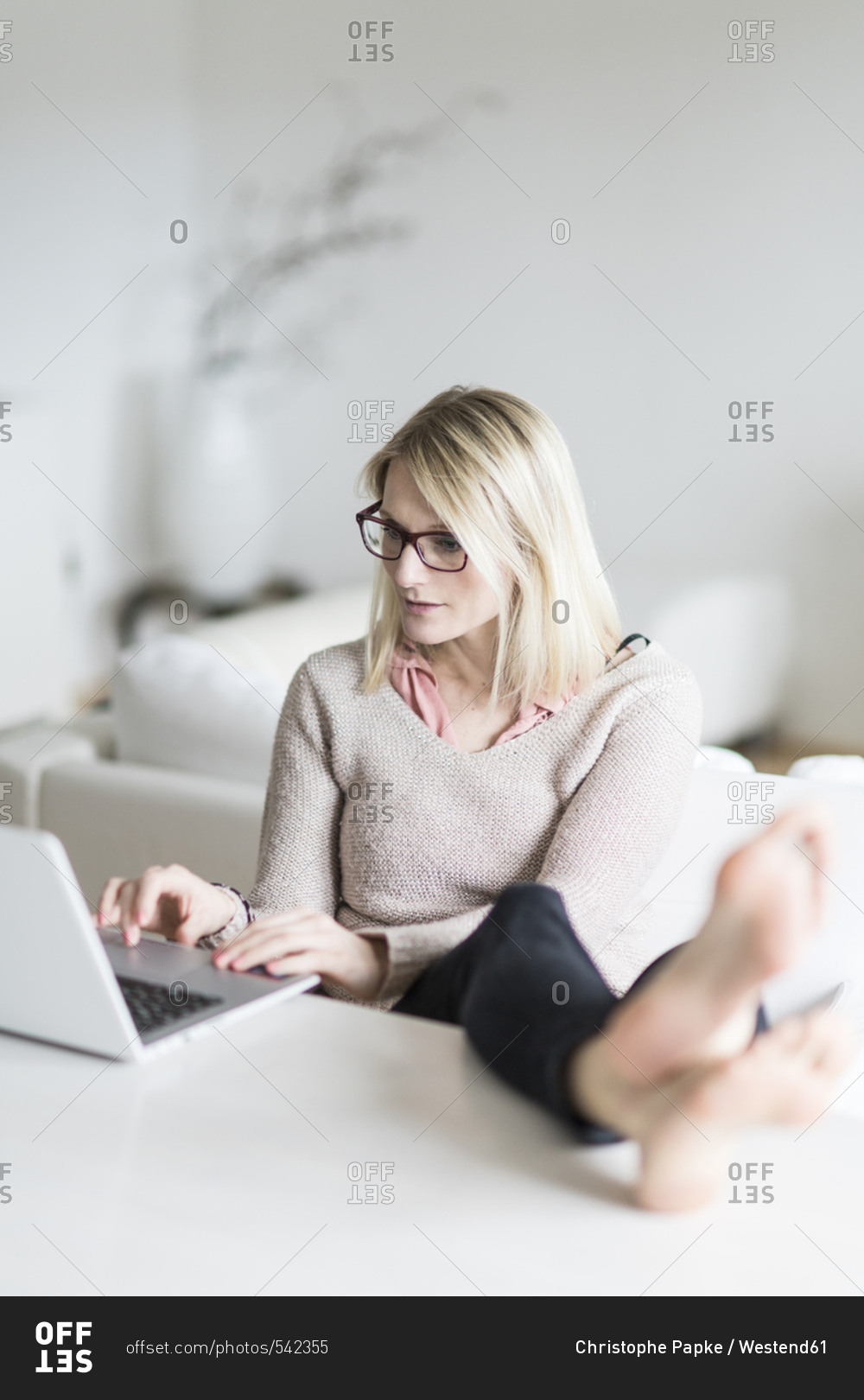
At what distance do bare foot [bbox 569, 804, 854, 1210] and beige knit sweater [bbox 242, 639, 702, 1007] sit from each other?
1.61 feet

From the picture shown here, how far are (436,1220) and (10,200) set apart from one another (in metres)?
3.91

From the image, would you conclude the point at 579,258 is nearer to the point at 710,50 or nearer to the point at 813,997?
the point at 710,50

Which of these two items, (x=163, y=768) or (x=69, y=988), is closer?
(x=69, y=988)

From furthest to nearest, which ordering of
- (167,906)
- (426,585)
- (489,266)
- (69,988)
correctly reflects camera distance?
1. (489,266)
2. (426,585)
3. (167,906)
4. (69,988)

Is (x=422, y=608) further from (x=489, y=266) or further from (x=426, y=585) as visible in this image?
(x=489, y=266)

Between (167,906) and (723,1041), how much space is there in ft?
2.03

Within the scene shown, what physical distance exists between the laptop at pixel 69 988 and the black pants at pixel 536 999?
16 centimetres

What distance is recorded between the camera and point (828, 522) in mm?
3822

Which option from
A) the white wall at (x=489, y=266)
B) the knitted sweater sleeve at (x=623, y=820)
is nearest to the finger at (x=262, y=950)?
the knitted sweater sleeve at (x=623, y=820)

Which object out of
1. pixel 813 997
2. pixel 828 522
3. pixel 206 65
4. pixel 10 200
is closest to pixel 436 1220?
pixel 813 997

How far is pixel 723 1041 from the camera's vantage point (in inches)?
29.6

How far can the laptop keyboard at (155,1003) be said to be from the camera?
3.02ft

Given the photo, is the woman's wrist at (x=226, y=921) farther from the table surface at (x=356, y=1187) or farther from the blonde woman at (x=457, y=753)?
the table surface at (x=356, y=1187)
